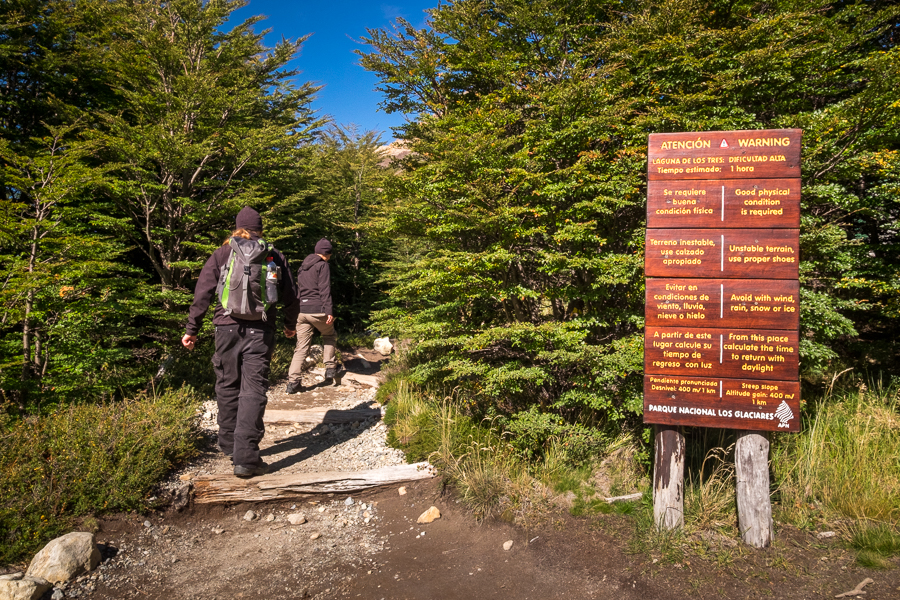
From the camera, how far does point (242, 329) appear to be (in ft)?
14.1

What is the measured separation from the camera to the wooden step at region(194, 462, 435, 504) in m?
4.05

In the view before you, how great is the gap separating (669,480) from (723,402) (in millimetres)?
746

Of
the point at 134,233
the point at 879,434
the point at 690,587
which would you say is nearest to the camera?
the point at 690,587

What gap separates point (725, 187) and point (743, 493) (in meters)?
2.36

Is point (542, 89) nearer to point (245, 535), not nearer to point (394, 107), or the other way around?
point (394, 107)

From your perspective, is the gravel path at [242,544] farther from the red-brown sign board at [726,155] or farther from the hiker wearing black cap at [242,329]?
the red-brown sign board at [726,155]

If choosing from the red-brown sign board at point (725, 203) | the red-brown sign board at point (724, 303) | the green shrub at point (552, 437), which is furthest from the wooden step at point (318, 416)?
the red-brown sign board at point (725, 203)

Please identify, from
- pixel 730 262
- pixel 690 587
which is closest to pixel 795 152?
pixel 730 262

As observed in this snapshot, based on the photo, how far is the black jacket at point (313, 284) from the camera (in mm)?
7133

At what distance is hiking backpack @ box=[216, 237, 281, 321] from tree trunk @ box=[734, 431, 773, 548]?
422cm

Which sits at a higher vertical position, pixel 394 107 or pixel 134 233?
pixel 394 107

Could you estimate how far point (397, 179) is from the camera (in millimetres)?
6141

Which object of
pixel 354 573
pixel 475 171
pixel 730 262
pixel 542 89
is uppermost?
pixel 542 89

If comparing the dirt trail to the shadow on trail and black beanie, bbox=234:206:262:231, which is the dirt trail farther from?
black beanie, bbox=234:206:262:231
